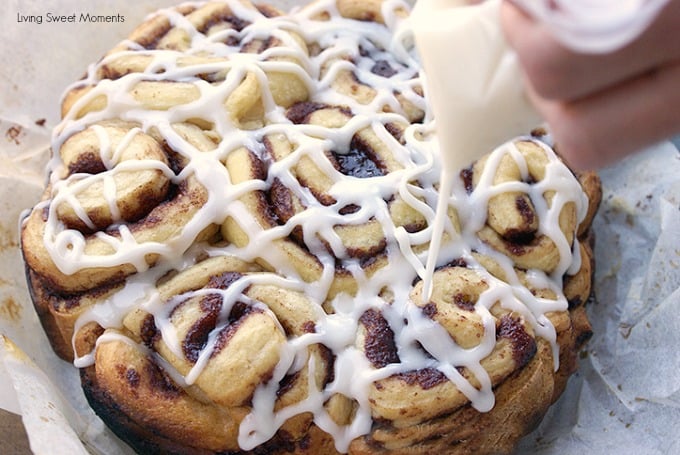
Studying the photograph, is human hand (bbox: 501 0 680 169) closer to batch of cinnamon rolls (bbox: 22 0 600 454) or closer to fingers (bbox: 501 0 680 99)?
fingers (bbox: 501 0 680 99)

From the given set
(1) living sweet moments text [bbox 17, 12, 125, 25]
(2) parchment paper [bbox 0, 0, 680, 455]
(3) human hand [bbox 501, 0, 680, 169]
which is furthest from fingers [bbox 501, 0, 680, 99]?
(1) living sweet moments text [bbox 17, 12, 125, 25]

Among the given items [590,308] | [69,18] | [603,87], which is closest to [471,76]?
[603,87]

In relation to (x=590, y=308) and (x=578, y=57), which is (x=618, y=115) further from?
(x=590, y=308)

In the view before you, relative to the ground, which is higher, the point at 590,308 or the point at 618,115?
the point at 618,115

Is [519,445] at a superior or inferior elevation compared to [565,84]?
inferior

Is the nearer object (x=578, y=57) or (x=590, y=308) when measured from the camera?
(x=578, y=57)

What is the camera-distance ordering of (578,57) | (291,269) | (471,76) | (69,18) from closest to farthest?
(578,57)
(471,76)
(291,269)
(69,18)

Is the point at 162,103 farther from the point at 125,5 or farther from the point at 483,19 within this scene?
the point at 483,19

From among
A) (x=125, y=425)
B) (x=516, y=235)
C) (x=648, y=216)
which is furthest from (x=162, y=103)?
(x=648, y=216)
